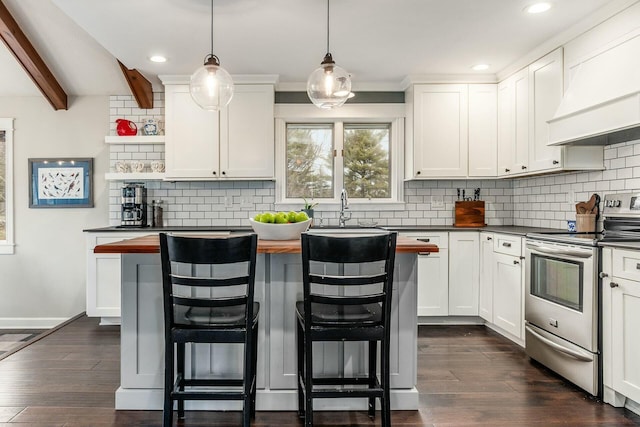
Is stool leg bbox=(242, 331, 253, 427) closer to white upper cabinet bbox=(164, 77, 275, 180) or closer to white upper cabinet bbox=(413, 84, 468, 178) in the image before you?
white upper cabinet bbox=(164, 77, 275, 180)

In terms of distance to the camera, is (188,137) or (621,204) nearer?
(621,204)

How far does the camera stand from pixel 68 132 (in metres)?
4.71

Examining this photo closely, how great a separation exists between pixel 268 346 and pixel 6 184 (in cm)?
411

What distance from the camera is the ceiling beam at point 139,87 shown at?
419 centimetres

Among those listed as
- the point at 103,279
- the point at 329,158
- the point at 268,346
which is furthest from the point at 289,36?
the point at 103,279

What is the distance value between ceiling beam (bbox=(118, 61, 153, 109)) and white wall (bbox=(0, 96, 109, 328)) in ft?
1.70

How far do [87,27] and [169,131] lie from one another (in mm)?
1263

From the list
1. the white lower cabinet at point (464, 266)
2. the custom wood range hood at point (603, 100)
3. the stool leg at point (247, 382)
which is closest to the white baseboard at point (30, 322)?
the stool leg at point (247, 382)

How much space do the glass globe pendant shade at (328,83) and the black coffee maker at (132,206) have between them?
270 centimetres

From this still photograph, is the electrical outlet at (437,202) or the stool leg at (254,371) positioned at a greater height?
the electrical outlet at (437,202)

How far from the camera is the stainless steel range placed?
248cm

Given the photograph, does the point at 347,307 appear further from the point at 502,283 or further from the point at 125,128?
the point at 125,128

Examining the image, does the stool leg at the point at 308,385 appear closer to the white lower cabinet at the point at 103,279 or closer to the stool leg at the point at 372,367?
the stool leg at the point at 372,367

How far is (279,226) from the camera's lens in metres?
2.37
